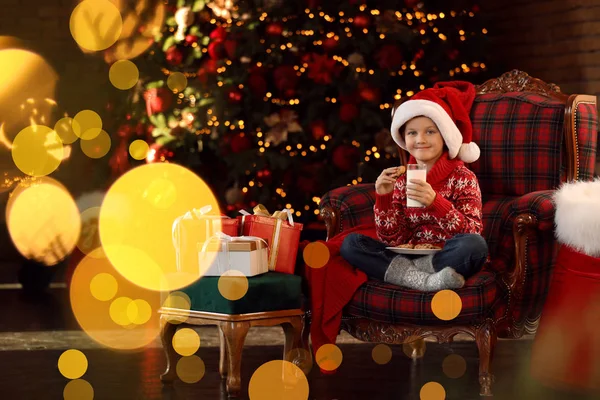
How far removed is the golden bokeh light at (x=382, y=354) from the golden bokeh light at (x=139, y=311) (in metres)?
1.34

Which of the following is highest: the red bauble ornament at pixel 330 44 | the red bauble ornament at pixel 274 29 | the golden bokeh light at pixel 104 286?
the red bauble ornament at pixel 274 29

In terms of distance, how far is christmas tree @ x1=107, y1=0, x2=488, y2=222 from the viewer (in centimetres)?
518

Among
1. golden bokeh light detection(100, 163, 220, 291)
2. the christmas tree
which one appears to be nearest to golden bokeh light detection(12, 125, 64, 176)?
golden bokeh light detection(100, 163, 220, 291)

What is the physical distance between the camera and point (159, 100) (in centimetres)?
532

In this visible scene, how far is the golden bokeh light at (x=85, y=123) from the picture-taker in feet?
21.9

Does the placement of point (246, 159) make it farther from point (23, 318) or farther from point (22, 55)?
point (22, 55)

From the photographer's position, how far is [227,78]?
17.1 feet

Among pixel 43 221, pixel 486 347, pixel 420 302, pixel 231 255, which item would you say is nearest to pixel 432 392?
pixel 486 347

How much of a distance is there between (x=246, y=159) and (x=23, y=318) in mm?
1456

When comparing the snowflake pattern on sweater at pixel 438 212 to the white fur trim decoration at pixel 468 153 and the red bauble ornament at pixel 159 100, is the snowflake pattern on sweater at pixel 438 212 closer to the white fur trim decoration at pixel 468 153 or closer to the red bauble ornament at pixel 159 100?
the white fur trim decoration at pixel 468 153

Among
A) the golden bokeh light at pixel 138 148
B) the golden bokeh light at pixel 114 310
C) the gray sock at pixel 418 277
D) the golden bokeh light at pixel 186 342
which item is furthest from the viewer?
the golden bokeh light at pixel 138 148

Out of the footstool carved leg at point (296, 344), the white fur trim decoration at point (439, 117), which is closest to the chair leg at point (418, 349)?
the footstool carved leg at point (296, 344)

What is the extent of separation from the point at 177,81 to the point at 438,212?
2.46 m

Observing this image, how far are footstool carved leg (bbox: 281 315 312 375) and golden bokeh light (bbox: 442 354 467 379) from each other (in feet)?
1.98
